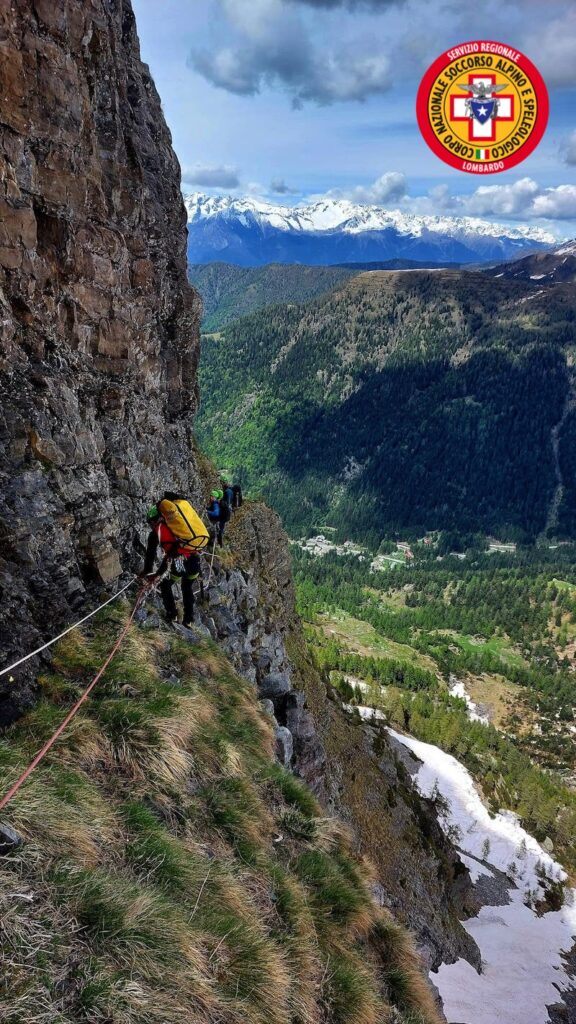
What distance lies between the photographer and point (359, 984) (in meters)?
7.06

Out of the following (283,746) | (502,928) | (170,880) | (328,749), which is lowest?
(502,928)

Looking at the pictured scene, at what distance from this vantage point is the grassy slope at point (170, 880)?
4613mm

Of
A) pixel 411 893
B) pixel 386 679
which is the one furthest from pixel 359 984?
pixel 386 679

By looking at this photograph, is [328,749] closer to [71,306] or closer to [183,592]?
[183,592]

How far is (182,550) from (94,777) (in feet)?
18.7

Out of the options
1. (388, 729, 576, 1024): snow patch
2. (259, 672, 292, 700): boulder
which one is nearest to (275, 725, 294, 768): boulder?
(259, 672, 292, 700): boulder

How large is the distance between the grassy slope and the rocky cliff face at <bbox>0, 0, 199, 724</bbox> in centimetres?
170

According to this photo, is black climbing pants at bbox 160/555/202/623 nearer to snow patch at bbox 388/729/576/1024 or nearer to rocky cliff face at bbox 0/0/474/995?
A: rocky cliff face at bbox 0/0/474/995

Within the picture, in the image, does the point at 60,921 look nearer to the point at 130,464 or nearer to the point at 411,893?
the point at 130,464

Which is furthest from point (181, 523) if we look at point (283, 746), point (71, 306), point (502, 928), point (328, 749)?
point (502, 928)

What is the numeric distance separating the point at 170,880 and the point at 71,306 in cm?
1505

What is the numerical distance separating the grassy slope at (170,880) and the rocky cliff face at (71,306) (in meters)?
1.70

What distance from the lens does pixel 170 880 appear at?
6.30 m

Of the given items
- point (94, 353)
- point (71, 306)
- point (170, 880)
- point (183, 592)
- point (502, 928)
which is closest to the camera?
point (170, 880)
